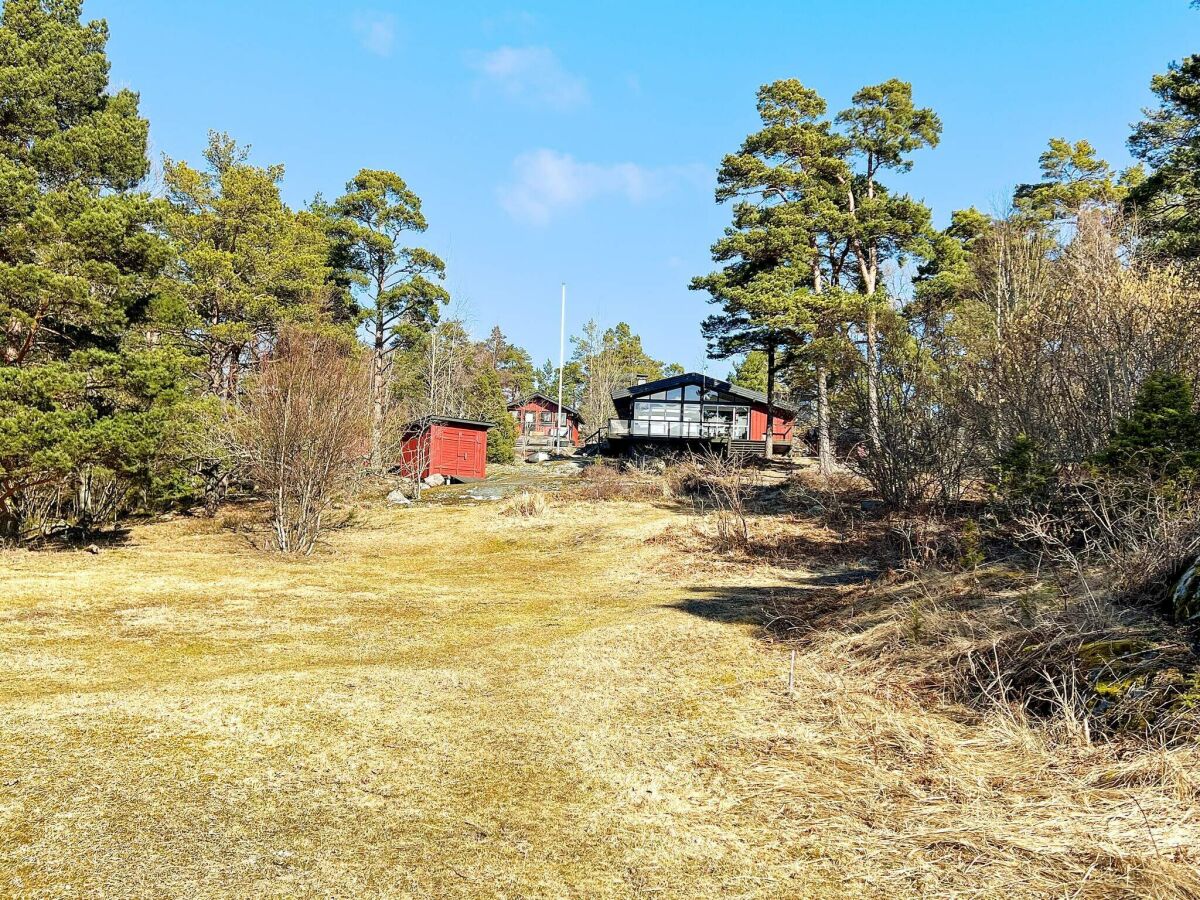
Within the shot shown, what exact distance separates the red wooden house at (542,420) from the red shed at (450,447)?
2118cm

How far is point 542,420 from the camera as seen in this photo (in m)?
65.2

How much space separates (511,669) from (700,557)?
735cm

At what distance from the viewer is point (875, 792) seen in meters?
3.86

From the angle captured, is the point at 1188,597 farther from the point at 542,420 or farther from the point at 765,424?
the point at 542,420

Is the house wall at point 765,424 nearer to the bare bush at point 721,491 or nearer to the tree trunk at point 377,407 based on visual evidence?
the bare bush at point 721,491

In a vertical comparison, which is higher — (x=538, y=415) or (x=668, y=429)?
(x=538, y=415)

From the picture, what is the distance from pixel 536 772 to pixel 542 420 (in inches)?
2413

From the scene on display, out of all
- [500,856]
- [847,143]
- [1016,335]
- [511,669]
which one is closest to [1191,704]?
[500,856]

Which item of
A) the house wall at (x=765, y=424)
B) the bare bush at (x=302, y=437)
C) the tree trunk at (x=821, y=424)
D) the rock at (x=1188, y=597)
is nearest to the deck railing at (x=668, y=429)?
the house wall at (x=765, y=424)

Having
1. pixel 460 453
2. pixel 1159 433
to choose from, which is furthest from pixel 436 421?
pixel 1159 433

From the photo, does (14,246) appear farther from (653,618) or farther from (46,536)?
(653,618)

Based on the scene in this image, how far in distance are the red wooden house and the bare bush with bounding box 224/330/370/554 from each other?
137 ft

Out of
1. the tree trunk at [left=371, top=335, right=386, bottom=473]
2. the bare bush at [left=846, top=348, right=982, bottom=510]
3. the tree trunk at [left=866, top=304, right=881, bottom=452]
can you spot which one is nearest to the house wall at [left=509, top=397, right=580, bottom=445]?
the tree trunk at [left=371, top=335, right=386, bottom=473]

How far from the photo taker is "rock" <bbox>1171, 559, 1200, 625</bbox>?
14.9 ft
